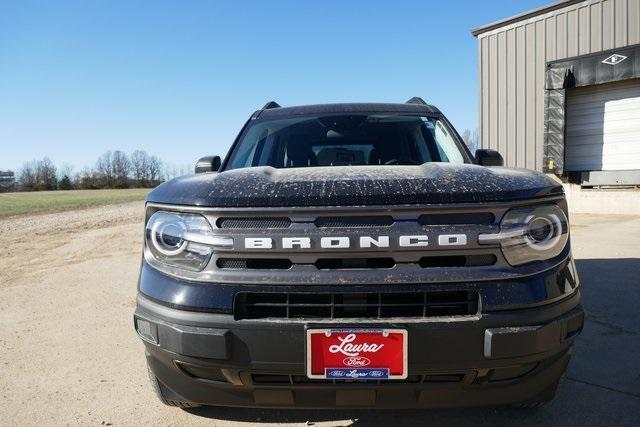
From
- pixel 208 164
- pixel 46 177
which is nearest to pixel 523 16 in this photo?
pixel 208 164

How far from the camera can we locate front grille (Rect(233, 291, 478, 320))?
70.7 inches

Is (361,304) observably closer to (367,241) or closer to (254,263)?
(367,241)

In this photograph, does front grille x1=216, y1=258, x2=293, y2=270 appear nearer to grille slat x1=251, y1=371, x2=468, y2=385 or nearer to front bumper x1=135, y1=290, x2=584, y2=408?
front bumper x1=135, y1=290, x2=584, y2=408

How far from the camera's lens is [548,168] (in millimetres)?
12875

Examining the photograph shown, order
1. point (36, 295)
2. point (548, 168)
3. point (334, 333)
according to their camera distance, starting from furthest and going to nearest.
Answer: point (548, 168), point (36, 295), point (334, 333)

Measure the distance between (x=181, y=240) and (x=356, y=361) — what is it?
33.2 inches

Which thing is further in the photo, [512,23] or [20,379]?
[512,23]

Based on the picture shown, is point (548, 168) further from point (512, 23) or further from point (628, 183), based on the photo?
point (512, 23)

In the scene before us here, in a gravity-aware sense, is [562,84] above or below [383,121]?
above

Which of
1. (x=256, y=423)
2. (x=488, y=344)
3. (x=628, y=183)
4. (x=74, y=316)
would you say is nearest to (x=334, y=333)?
(x=488, y=344)

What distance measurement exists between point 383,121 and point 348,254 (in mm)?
1999

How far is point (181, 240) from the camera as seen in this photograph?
1.95 meters

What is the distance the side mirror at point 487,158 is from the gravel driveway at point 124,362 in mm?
1394

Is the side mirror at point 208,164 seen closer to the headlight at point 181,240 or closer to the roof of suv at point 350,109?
the roof of suv at point 350,109
